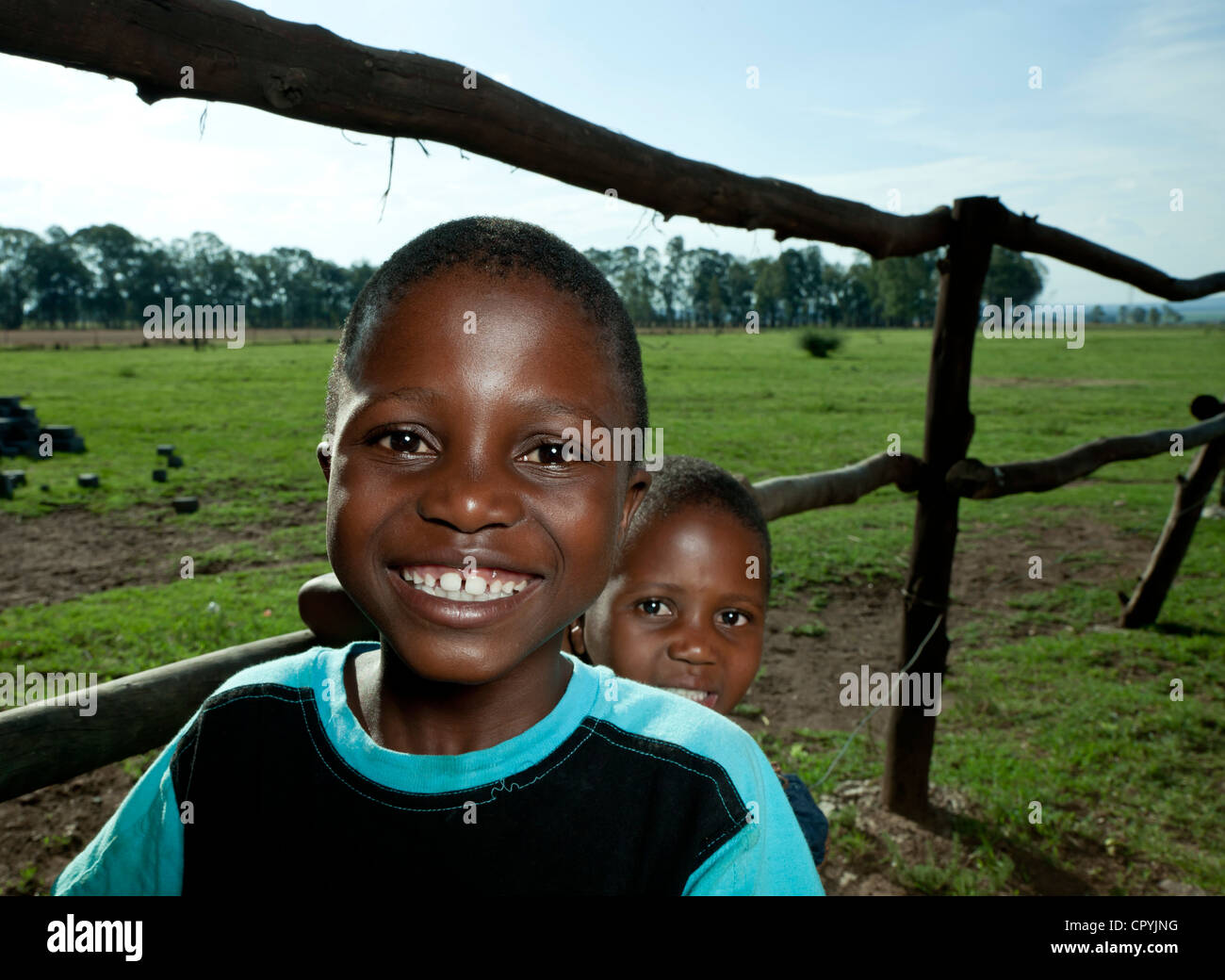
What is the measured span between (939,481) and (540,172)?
2.78 meters

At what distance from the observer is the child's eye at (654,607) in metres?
2.26

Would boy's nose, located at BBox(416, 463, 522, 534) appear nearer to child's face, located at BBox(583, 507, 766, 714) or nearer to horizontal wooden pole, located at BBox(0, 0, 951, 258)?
horizontal wooden pole, located at BBox(0, 0, 951, 258)

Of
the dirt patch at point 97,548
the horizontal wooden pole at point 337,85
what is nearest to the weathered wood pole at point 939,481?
the horizontal wooden pole at point 337,85

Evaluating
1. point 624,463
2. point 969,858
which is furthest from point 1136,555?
point 624,463

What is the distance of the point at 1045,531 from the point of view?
406 inches

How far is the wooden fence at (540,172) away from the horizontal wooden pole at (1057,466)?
16 millimetres

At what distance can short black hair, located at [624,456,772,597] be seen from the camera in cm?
229

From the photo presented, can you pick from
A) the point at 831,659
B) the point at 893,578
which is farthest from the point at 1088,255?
the point at 893,578

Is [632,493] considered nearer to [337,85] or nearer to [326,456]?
[326,456]

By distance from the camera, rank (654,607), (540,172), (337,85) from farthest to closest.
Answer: (654,607), (540,172), (337,85)

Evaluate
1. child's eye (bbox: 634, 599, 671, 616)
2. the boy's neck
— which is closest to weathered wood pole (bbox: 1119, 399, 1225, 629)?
child's eye (bbox: 634, 599, 671, 616)

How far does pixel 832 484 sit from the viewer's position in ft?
11.7

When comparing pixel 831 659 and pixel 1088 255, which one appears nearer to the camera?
pixel 1088 255

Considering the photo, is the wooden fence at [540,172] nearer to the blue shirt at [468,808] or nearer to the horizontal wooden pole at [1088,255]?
the horizontal wooden pole at [1088,255]
